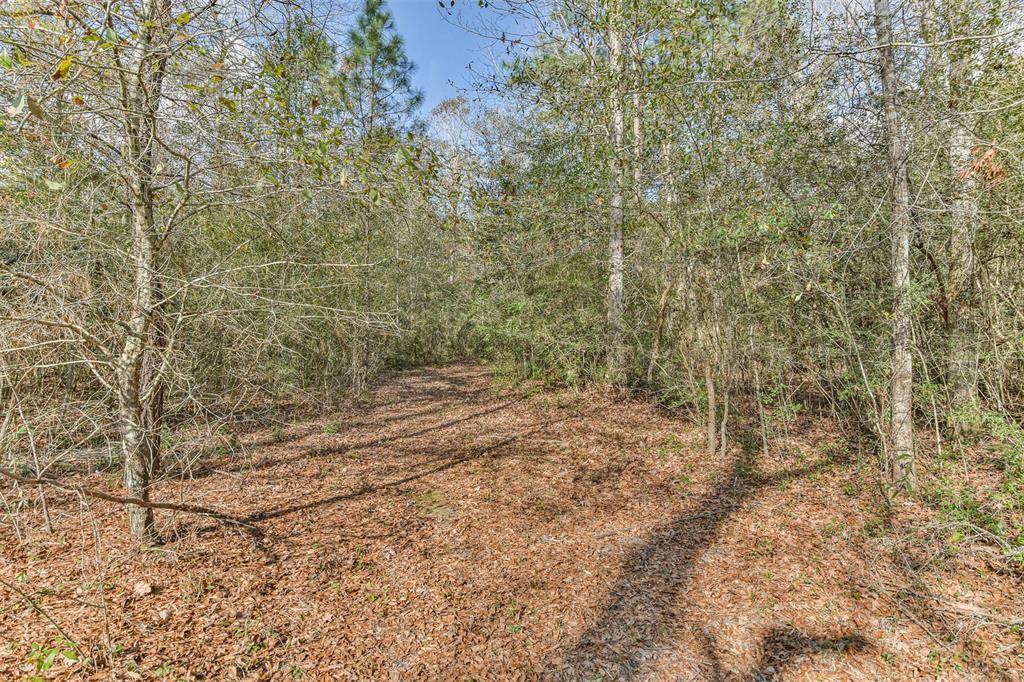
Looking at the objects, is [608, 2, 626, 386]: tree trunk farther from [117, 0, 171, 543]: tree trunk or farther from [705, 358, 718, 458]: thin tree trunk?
[117, 0, 171, 543]: tree trunk

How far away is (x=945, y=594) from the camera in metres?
3.68

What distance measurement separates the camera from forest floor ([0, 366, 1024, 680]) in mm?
3229

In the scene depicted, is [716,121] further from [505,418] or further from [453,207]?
[505,418]

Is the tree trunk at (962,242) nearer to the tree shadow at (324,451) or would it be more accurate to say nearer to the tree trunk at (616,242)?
the tree trunk at (616,242)

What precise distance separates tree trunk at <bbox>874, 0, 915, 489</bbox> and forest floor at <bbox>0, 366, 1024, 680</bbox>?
57cm

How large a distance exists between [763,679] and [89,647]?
4.33m

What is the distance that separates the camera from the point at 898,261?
15.7 ft

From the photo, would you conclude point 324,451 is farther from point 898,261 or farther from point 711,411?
point 898,261

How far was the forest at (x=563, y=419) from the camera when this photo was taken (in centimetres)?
329

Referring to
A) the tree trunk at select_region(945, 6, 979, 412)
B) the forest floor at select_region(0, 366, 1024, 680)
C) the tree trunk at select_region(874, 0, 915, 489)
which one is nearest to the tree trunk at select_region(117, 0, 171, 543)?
the forest floor at select_region(0, 366, 1024, 680)

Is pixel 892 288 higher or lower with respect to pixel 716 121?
lower

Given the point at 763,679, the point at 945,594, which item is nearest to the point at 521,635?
the point at 763,679

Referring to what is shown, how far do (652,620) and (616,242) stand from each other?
21.5 ft

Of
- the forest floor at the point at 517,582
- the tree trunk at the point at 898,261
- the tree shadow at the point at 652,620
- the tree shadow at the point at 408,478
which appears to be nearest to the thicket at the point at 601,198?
the tree trunk at the point at 898,261
